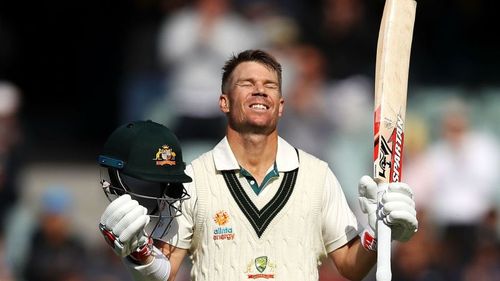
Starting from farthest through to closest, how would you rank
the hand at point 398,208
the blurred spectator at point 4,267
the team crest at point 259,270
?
1. the blurred spectator at point 4,267
2. the team crest at point 259,270
3. the hand at point 398,208

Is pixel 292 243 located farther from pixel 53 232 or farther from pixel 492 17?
pixel 492 17

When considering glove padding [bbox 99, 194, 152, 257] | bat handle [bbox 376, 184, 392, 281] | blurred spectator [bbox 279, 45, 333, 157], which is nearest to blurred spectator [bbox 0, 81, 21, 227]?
blurred spectator [bbox 279, 45, 333, 157]

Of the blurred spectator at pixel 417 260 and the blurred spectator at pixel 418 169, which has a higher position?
the blurred spectator at pixel 418 169

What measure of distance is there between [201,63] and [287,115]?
698 millimetres

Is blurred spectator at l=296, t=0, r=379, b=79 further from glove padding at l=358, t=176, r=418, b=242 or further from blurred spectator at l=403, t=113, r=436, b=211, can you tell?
glove padding at l=358, t=176, r=418, b=242

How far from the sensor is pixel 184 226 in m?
4.92

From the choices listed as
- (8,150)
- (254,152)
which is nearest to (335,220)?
(254,152)

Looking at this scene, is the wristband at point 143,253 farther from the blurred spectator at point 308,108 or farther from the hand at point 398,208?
the blurred spectator at point 308,108

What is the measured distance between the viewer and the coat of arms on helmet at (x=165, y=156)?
4.71 m

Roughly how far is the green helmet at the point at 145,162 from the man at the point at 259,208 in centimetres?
18

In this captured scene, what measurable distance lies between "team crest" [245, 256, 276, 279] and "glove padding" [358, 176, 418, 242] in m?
0.43

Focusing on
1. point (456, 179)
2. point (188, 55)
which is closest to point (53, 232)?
point (188, 55)

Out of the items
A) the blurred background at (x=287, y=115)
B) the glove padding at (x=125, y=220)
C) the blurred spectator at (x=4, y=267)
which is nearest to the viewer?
the glove padding at (x=125, y=220)

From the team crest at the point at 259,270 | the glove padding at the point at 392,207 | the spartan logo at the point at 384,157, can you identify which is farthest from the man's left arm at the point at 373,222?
the team crest at the point at 259,270
